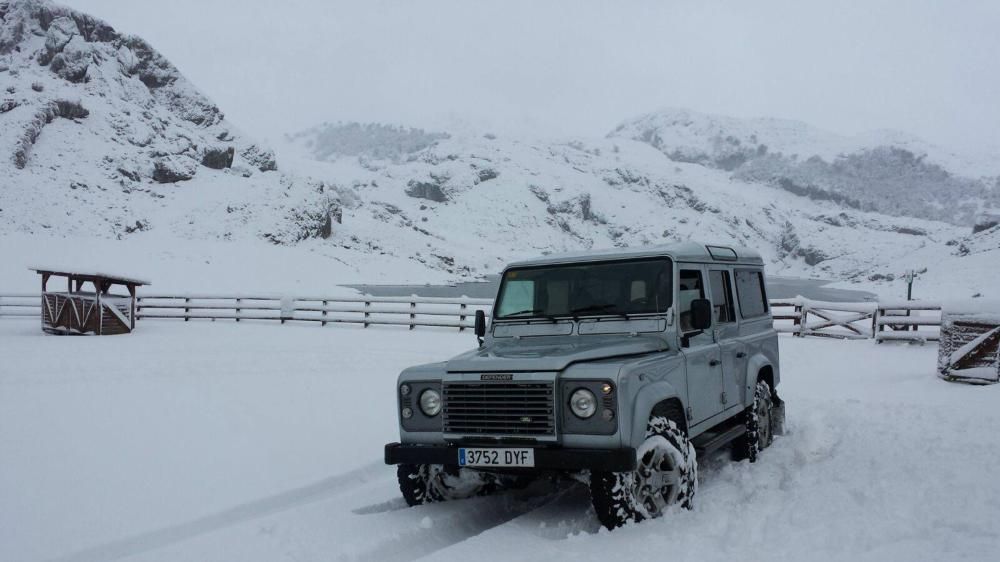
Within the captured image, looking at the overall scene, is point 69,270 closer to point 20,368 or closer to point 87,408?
point 20,368

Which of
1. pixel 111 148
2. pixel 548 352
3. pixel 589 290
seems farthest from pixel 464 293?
pixel 548 352

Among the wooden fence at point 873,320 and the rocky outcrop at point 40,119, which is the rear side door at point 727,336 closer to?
the wooden fence at point 873,320

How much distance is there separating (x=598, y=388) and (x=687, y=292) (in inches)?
68.3

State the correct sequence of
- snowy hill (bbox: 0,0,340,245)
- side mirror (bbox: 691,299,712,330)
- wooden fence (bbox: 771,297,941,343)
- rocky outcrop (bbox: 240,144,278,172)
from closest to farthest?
side mirror (bbox: 691,299,712,330) → wooden fence (bbox: 771,297,941,343) → snowy hill (bbox: 0,0,340,245) → rocky outcrop (bbox: 240,144,278,172)

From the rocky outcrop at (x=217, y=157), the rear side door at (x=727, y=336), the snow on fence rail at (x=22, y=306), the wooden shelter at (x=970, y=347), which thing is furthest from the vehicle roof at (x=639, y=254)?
the rocky outcrop at (x=217, y=157)

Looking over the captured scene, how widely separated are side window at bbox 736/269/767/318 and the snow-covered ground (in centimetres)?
144

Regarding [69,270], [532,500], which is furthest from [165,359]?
[532,500]

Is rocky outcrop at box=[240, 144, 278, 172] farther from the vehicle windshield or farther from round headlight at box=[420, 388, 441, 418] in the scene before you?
round headlight at box=[420, 388, 441, 418]

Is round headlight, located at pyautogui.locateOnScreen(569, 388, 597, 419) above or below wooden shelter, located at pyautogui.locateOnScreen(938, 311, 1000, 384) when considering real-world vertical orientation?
above

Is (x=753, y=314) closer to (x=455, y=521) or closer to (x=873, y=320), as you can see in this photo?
(x=455, y=521)

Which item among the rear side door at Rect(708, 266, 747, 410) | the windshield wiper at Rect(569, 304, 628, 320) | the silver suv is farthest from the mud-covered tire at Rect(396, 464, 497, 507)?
the rear side door at Rect(708, 266, 747, 410)

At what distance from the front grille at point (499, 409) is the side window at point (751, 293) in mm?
3239

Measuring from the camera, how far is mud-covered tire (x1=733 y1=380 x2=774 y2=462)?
6.98 m

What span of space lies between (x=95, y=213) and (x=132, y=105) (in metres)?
25.8
